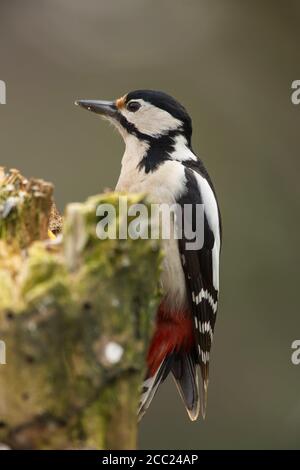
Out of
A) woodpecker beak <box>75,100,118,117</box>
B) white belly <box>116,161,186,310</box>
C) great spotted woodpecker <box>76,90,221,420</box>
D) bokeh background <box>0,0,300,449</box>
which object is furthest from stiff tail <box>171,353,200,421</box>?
bokeh background <box>0,0,300,449</box>

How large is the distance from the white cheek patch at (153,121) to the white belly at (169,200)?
0.17m

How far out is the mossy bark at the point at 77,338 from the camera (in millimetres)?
1155

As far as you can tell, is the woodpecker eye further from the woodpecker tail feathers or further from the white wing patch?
the woodpecker tail feathers

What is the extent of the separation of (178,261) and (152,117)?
420mm

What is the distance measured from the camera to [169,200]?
80.0 inches

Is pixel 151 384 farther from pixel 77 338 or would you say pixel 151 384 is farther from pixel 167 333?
pixel 77 338

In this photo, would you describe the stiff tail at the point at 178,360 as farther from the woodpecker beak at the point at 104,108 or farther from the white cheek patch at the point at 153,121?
the woodpecker beak at the point at 104,108

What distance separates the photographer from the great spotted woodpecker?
2.03 metres

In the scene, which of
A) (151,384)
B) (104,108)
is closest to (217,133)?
(104,108)

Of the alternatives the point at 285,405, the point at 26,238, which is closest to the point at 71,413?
the point at 26,238

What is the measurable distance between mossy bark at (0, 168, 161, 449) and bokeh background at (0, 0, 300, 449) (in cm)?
248

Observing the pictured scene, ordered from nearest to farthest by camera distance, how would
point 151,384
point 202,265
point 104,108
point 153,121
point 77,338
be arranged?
point 77,338 → point 151,384 → point 202,265 → point 153,121 → point 104,108

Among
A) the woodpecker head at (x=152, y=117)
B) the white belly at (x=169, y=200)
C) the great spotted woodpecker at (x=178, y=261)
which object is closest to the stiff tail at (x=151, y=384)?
the great spotted woodpecker at (x=178, y=261)

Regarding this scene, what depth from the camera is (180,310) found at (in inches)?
81.2
